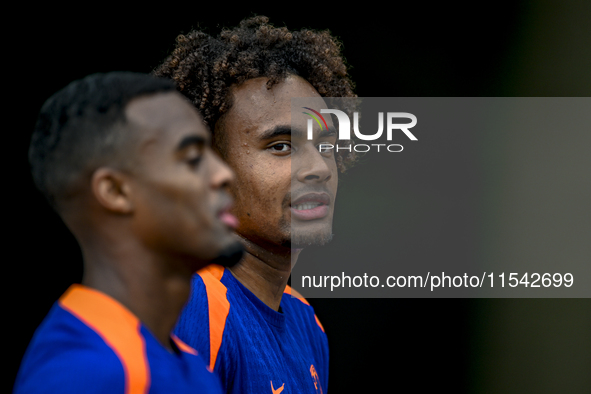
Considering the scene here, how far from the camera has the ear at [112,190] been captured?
1069 millimetres

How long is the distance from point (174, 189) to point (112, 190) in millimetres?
122

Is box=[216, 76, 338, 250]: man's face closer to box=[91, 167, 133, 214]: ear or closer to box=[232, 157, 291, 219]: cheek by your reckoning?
box=[232, 157, 291, 219]: cheek

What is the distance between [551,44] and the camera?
4129 mm

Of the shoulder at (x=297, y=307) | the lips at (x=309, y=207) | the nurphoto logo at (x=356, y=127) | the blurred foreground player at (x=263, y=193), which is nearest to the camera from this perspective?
the blurred foreground player at (x=263, y=193)

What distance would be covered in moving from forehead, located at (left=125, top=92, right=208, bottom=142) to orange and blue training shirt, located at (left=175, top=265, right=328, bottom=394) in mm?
704

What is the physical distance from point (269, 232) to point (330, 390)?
2.66 meters

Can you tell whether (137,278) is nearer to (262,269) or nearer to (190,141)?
(190,141)

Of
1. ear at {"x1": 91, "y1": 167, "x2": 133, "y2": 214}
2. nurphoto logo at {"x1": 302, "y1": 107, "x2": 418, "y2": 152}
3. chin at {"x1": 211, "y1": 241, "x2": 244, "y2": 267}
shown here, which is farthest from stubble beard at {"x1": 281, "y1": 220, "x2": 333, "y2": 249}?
ear at {"x1": 91, "y1": 167, "x2": 133, "y2": 214}

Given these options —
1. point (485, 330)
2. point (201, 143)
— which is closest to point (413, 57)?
point (485, 330)

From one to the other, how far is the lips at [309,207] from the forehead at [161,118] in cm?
84

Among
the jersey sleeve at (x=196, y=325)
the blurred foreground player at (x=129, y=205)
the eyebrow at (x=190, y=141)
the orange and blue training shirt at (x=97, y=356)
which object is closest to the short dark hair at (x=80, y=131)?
the blurred foreground player at (x=129, y=205)

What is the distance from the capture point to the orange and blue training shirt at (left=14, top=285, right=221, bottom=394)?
3.11ft

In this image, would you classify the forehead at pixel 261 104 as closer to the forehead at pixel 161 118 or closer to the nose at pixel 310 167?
the nose at pixel 310 167

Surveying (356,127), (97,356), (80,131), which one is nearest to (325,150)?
(356,127)
